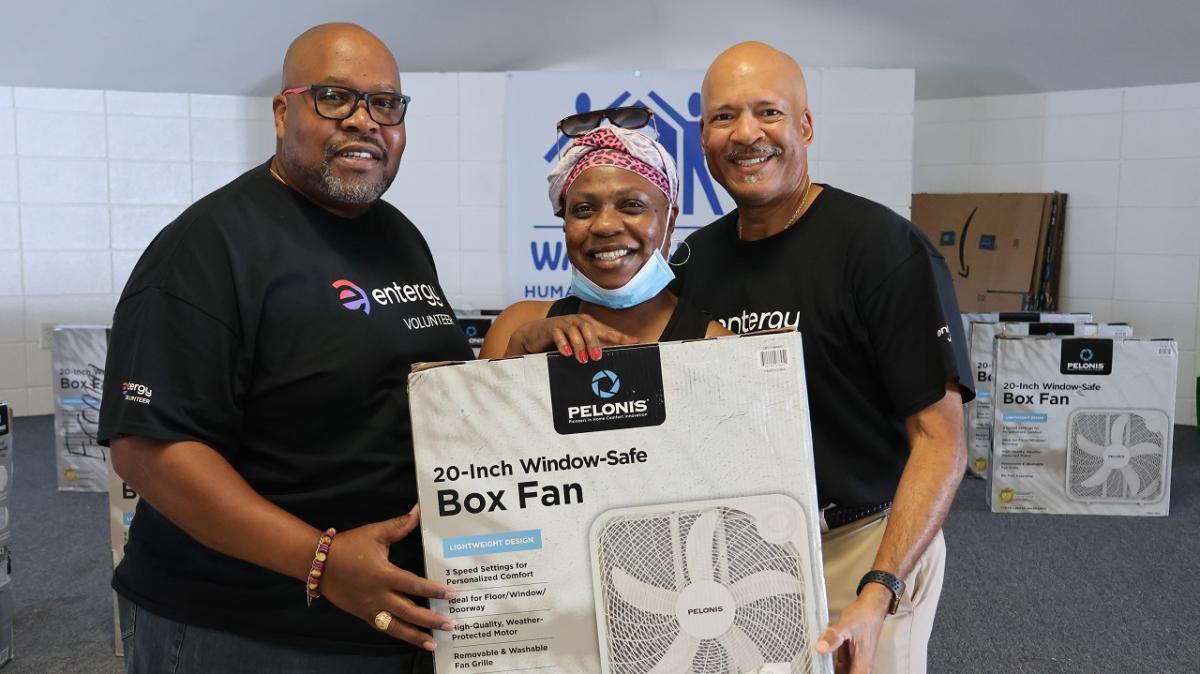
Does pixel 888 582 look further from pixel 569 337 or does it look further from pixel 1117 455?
pixel 1117 455

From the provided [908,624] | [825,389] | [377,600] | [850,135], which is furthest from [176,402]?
[850,135]

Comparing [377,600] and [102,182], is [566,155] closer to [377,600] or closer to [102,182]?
[377,600]

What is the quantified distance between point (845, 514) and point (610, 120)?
747mm

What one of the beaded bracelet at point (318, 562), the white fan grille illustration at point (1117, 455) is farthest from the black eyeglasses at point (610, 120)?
the white fan grille illustration at point (1117, 455)

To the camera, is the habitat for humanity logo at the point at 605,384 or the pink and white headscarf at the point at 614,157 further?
the pink and white headscarf at the point at 614,157

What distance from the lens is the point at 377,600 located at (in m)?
1.10

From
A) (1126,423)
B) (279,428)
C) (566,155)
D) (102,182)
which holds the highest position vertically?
(102,182)

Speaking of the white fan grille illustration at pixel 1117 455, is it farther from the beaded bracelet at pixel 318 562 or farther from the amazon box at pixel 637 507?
the beaded bracelet at pixel 318 562

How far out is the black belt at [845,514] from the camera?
158 centimetres

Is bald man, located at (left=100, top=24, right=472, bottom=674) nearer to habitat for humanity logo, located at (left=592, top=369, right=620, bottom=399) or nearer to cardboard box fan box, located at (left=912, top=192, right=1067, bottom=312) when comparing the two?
habitat for humanity logo, located at (left=592, top=369, right=620, bottom=399)

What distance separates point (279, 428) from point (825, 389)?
0.83 metres

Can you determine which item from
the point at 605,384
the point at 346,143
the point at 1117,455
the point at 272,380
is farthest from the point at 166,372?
the point at 1117,455

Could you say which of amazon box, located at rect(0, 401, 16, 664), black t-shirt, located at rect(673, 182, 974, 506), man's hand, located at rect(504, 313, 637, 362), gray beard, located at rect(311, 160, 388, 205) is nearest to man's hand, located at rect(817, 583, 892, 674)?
black t-shirt, located at rect(673, 182, 974, 506)

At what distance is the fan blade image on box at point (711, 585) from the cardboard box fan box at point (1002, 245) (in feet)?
18.1
